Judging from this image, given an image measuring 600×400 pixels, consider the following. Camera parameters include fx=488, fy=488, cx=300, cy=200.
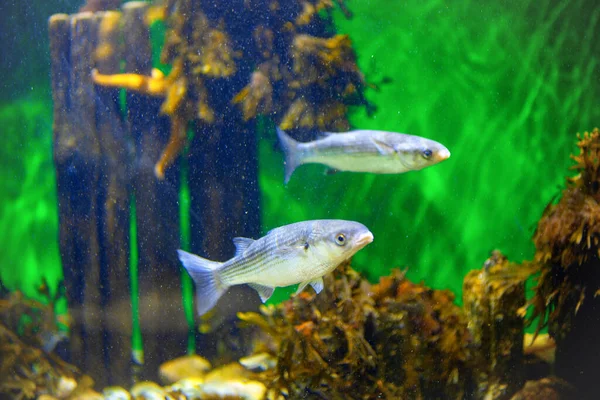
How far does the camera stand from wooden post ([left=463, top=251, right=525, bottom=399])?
13.8ft

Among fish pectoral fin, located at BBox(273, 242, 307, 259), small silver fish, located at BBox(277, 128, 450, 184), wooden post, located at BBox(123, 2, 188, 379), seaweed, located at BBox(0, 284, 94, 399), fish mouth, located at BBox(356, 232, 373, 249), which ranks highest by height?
small silver fish, located at BBox(277, 128, 450, 184)

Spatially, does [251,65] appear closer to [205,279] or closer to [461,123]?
[205,279]

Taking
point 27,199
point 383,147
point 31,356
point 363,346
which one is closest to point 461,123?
point 383,147

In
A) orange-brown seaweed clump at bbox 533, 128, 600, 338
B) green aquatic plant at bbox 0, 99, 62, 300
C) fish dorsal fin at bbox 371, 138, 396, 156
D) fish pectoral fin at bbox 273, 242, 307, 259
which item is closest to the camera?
fish pectoral fin at bbox 273, 242, 307, 259

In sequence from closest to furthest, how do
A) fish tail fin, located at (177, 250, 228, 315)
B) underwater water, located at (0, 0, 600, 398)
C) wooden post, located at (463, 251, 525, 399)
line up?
fish tail fin, located at (177, 250, 228, 315) < wooden post, located at (463, 251, 525, 399) < underwater water, located at (0, 0, 600, 398)

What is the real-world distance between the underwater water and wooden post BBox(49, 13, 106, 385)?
44 centimetres

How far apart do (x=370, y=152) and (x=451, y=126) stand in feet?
8.68

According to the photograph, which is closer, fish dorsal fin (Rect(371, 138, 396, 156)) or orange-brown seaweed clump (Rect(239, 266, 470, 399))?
orange-brown seaweed clump (Rect(239, 266, 470, 399))

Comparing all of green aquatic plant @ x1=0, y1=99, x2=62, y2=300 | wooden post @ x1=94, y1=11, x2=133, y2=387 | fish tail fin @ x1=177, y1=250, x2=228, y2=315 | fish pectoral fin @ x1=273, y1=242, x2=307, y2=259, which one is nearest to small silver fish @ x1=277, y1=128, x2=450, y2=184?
fish tail fin @ x1=177, y1=250, x2=228, y2=315

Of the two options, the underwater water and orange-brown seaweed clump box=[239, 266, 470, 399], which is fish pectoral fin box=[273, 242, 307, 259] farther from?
the underwater water

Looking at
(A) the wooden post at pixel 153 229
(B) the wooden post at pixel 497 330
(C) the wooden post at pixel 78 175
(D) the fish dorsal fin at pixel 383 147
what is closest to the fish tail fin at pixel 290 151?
(D) the fish dorsal fin at pixel 383 147

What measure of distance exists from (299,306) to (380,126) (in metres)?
2.84

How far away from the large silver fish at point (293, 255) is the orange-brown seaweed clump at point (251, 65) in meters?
2.28

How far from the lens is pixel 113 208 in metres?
5.75
